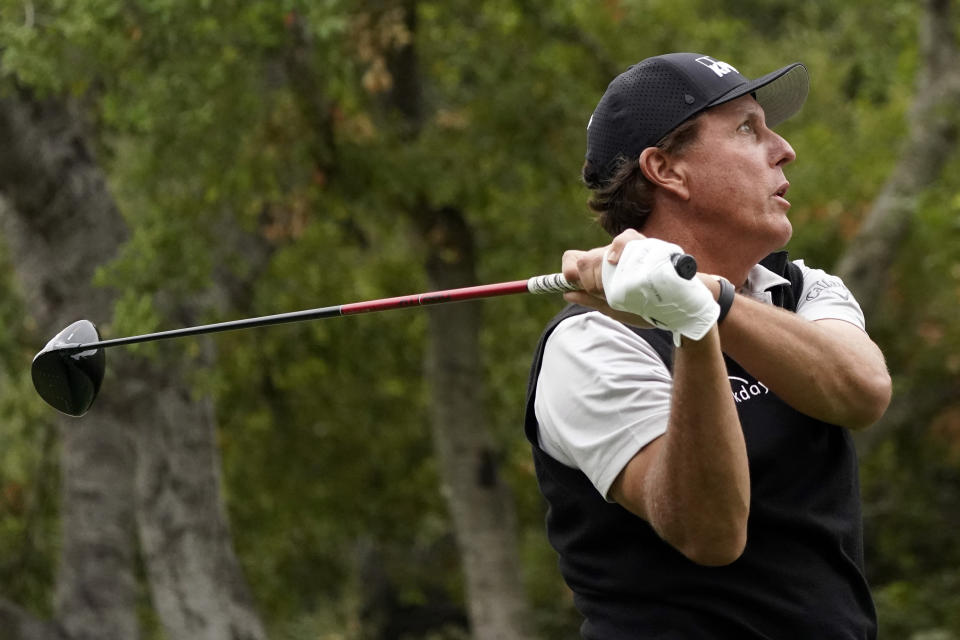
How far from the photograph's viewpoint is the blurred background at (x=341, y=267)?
9.62m

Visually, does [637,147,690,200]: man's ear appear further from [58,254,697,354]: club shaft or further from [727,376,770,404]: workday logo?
[727,376,770,404]: workday logo

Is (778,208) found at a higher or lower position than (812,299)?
higher

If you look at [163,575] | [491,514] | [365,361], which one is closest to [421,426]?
[365,361]

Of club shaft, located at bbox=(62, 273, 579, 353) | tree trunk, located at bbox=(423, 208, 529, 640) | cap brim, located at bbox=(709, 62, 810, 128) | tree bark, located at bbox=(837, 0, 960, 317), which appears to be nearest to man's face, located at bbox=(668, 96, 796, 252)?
cap brim, located at bbox=(709, 62, 810, 128)

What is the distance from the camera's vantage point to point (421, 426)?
55.0 feet

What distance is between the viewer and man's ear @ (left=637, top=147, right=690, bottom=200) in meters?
2.77

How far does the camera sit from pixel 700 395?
2268 millimetres

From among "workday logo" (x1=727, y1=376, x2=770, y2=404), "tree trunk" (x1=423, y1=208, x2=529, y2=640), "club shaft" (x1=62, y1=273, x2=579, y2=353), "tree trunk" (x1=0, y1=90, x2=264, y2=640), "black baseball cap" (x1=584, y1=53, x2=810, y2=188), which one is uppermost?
"black baseball cap" (x1=584, y1=53, x2=810, y2=188)

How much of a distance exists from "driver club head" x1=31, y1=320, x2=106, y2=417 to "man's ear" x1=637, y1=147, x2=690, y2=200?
146cm

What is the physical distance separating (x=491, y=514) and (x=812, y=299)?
444 inches

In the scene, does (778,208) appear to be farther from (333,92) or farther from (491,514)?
(491,514)

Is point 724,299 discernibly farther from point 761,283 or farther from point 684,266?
point 761,283

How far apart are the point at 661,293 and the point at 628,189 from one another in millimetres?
641

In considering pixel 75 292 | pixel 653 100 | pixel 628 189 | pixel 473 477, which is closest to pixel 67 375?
pixel 628 189
